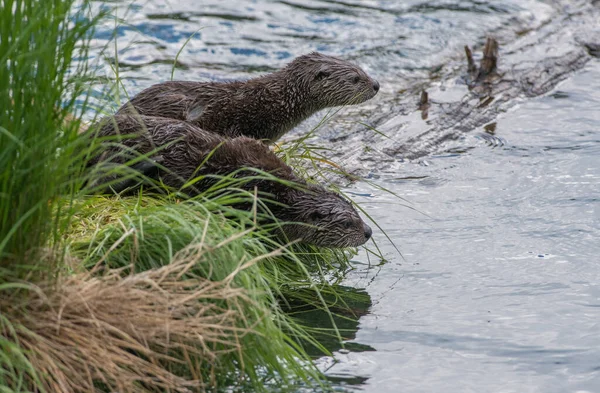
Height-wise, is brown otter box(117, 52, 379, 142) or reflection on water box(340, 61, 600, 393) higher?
brown otter box(117, 52, 379, 142)

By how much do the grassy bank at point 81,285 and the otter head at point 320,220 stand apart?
41.7 inches

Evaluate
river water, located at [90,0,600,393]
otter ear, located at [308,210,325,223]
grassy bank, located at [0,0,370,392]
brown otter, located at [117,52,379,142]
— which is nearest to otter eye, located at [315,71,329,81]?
brown otter, located at [117,52,379,142]

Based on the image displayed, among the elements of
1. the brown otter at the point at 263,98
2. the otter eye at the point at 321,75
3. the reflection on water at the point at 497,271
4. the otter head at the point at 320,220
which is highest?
the otter eye at the point at 321,75

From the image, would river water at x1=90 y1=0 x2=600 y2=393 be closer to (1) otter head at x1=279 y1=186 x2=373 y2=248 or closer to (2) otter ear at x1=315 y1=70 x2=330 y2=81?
(1) otter head at x1=279 y1=186 x2=373 y2=248

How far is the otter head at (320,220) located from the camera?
5469mm

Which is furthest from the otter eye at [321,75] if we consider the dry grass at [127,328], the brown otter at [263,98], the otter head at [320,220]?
the dry grass at [127,328]

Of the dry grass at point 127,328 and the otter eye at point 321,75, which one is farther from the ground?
the otter eye at point 321,75

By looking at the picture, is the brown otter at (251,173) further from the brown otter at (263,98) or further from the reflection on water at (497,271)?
the brown otter at (263,98)

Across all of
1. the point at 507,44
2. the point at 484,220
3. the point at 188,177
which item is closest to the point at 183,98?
the point at 188,177

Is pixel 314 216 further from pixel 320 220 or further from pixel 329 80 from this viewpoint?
pixel 329 80

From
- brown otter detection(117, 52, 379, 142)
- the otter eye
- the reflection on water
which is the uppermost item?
the otter eye

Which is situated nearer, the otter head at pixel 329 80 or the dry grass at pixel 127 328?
the dry grass at pixel 127 328

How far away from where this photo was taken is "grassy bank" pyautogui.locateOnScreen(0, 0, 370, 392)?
3.68 m

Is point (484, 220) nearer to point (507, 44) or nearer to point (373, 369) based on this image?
point (373, 369)
